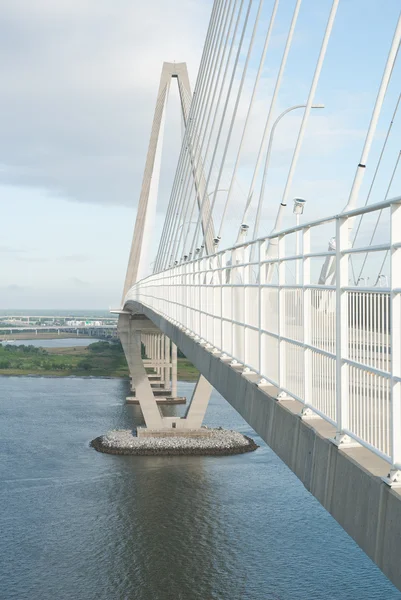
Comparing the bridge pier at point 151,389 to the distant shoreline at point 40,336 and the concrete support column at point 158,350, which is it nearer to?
the concrete support column at point 158,350

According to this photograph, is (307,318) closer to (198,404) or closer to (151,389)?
(198,404)

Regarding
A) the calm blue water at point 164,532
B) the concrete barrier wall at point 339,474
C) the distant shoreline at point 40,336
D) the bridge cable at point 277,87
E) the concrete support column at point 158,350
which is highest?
the bridge cable at point 277,87

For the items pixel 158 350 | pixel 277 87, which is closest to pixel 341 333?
pixel 277 87

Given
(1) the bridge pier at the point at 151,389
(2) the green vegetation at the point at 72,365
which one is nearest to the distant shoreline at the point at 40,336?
(2) the green vegetation at the point at 72,365

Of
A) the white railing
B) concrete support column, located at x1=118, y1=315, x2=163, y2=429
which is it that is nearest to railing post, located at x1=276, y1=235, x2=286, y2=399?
the white railing

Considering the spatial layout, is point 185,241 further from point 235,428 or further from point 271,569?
point 235,428
